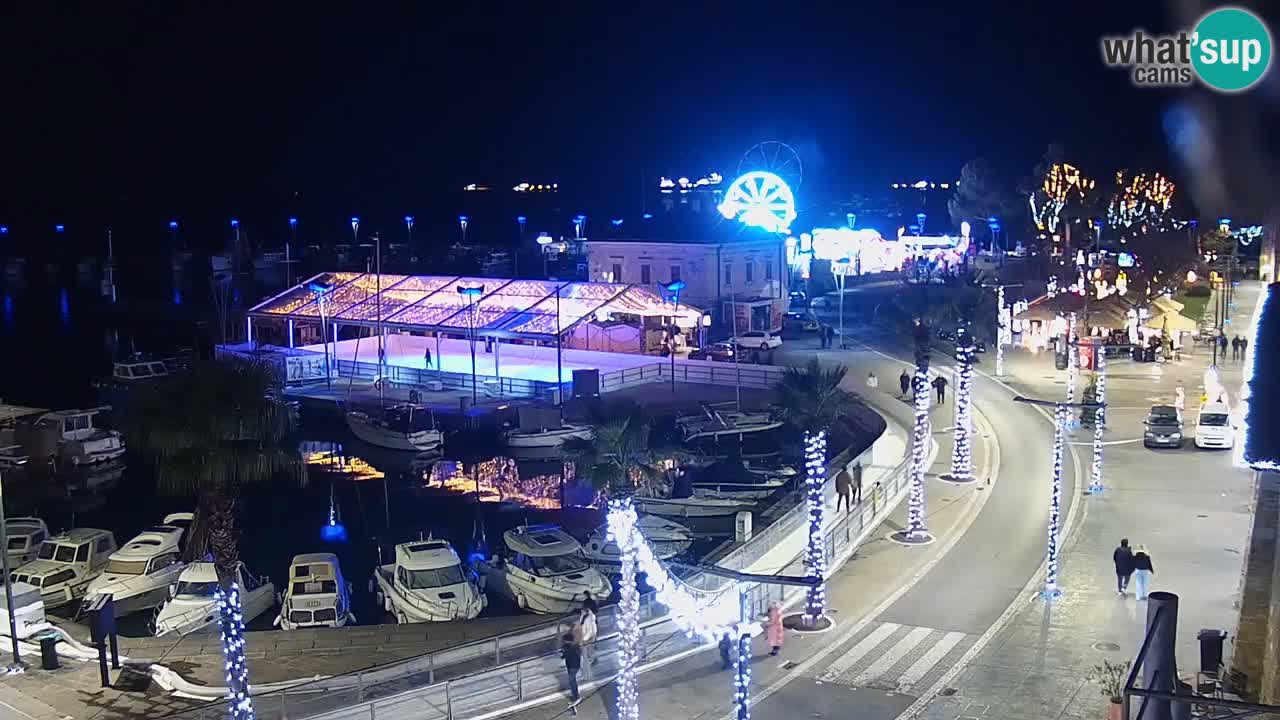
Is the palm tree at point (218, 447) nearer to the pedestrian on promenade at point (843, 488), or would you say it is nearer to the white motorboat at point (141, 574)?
the pedestrian on promenade at point (843, 488)

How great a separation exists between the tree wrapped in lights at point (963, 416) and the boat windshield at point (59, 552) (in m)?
22.8

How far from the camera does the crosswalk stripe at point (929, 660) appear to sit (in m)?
17.8

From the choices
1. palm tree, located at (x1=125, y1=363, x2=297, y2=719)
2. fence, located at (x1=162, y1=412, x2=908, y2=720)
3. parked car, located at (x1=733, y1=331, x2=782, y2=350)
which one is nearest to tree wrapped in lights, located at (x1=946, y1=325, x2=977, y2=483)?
fence, located at (x1=162, y1=412, x2=908, y2=720)

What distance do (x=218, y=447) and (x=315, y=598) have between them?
1196 centimetres

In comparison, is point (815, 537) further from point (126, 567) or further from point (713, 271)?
point (713, 271)

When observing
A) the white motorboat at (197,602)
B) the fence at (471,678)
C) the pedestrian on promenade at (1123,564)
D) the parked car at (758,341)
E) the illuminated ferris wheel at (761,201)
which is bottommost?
the white motorboat at (197,602)

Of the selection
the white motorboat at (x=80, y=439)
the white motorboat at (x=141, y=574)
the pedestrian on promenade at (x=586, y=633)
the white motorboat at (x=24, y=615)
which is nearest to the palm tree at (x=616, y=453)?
the pedestrian on promenade at (x=586, y=633)

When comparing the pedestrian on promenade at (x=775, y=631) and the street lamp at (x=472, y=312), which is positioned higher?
the street lamp at (x=472, y=312)

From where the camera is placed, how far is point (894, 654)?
18922 mm

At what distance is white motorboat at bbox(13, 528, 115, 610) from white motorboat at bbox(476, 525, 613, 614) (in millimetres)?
10319

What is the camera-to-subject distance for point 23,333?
329 feet

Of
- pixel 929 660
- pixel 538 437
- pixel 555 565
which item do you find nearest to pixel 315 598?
pixel 555 565

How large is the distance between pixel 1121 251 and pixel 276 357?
163 ft

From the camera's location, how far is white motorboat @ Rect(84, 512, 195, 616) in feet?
96.3
